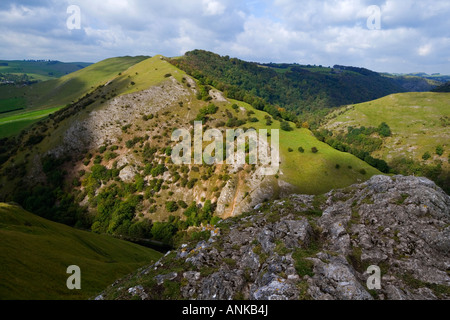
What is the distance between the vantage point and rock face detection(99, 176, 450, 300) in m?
16.0

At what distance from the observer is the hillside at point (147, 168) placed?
7350 cm

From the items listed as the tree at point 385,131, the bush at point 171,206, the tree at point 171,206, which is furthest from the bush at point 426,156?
the tree at point 171,206

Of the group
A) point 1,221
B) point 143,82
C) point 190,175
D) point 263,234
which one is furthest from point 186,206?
point 143,82

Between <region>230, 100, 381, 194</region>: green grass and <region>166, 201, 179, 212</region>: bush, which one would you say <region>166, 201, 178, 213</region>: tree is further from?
<region>230, 100, 381, 194</region>: green grass

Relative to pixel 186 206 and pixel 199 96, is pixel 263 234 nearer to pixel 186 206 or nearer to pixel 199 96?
pixel 186 206

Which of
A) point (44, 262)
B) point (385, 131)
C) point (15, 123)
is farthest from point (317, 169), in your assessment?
point (15, 123)

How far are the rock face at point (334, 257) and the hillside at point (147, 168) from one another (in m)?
40.5

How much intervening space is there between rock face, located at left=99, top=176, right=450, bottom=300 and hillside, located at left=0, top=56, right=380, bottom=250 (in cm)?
→ 4050

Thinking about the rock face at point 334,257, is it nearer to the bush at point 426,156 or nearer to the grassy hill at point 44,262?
the grassy hill at point 44,262

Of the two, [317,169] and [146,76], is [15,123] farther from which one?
[317,169]

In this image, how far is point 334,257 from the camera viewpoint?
61.8 feet

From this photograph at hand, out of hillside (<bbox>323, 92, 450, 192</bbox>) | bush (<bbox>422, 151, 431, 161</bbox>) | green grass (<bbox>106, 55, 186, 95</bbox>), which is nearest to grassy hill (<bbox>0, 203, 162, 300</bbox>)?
green grass (<bbox>106, 55, 186, 95</bbox>)
